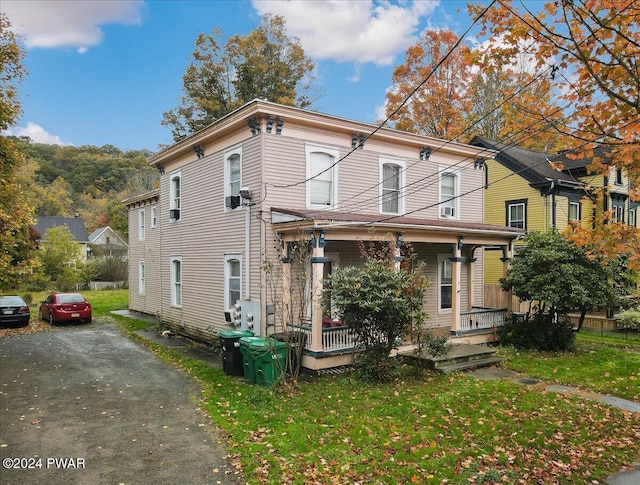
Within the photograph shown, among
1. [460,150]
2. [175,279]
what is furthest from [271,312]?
[460,150]

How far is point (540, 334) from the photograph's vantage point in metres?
13.5

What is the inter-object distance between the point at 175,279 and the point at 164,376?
7.15 meters

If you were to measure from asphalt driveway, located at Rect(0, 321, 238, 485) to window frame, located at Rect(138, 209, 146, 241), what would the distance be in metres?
9.68

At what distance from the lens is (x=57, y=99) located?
26250 millimetres

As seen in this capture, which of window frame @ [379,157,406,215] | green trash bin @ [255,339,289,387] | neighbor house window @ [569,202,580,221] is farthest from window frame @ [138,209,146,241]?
neighbor house window @ [569,202,580,221]

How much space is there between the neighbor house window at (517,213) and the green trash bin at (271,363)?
17.1 m

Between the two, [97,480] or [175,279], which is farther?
[175,279]

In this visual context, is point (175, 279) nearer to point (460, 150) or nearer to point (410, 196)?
point (410, 196)

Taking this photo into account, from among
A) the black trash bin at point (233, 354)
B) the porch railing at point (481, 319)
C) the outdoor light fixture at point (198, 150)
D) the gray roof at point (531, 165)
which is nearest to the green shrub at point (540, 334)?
the porch railing at point (481, 319)

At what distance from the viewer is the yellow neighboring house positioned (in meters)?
21.3

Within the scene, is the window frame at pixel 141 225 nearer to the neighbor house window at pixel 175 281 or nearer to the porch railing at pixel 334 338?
the neighbor house window at pixel 175 281

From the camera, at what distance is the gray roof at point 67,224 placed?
1896 inches

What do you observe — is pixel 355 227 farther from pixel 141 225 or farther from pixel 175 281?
pixel 141 225

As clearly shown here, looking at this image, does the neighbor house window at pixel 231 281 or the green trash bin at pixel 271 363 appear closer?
the green trash bin at pixel 271 363
